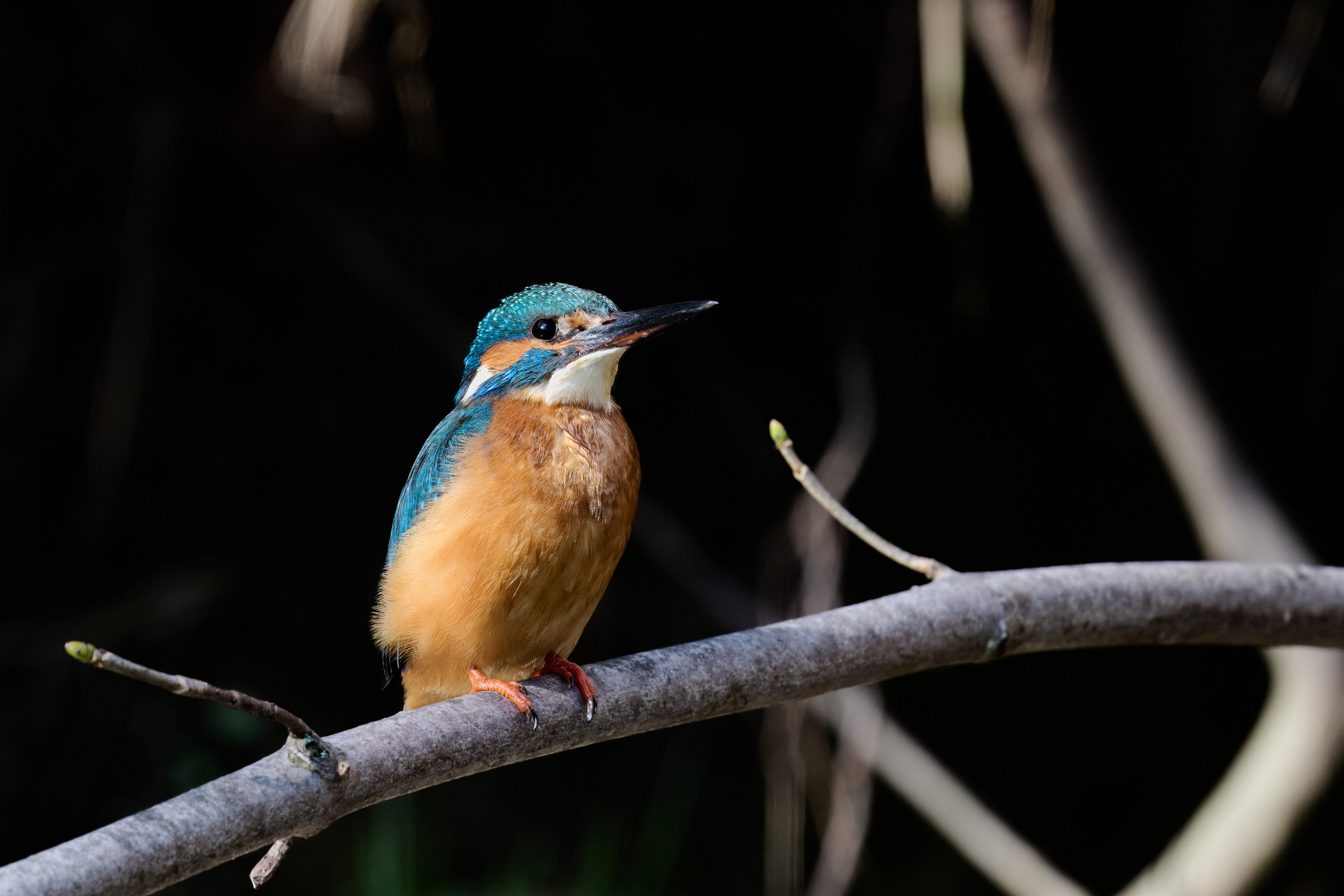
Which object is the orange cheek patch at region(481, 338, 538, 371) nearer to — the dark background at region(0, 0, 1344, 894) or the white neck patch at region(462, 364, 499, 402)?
the white neck patch at region(462, 364, 499, 402)

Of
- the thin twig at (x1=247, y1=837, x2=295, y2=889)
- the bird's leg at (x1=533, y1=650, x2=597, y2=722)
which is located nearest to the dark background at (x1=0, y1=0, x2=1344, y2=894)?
the bird's leg at (x1=533, y1=650, x2=597, y2=722)

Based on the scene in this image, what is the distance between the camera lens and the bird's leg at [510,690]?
1.42 meters

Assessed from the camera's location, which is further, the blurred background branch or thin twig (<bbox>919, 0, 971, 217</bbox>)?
the blurred background branch

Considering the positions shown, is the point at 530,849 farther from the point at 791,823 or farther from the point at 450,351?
the point at 450,351

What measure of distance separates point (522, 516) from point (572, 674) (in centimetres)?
25

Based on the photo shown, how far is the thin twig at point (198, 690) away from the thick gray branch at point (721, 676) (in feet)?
0.11

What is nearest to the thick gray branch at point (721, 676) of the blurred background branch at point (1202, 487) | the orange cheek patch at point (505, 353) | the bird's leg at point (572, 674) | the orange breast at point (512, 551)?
the bird's leg at point (572, 674)

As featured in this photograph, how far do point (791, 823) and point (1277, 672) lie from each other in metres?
1.16

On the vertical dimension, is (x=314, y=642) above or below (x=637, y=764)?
above

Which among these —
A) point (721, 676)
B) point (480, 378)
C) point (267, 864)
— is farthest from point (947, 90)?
point (267, 864)

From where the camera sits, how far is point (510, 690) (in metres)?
1.46

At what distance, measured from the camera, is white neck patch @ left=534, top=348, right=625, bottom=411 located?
189 centimetres

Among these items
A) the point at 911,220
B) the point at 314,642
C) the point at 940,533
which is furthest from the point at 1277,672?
the point at 314,642

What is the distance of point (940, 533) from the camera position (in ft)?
12.0
